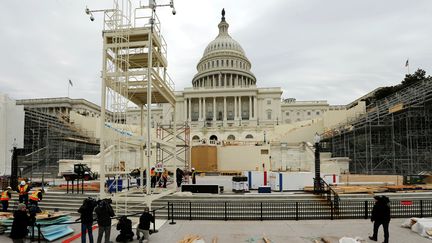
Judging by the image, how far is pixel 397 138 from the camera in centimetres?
3666

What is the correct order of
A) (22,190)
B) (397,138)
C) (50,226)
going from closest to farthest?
1. (50,226)
2. (22,190)
3. (397,138)

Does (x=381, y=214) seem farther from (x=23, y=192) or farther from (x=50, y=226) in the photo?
(x=23, y=192)

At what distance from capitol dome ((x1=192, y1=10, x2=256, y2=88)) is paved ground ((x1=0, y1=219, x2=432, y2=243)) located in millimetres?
102744

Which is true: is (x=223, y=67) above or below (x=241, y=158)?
above

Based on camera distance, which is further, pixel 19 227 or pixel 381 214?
pixel 381 214

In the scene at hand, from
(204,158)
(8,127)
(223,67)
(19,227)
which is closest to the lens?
(19,227)

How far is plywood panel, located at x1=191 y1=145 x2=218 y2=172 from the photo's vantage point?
42.0 meters

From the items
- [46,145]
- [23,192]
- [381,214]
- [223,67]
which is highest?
[223,67]

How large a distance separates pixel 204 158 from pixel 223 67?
264 feet

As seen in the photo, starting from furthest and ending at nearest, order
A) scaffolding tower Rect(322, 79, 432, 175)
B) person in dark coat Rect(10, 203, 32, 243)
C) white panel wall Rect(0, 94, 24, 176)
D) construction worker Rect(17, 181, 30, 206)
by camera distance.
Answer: white panel wall Rect(0, 94, 24, 176) < scaffolding tower Rect(322, 79, 432, 175) < construction worker Rect(17, 181, 30, 206) < person in dark coat Rect(10, 203, 32, 243)

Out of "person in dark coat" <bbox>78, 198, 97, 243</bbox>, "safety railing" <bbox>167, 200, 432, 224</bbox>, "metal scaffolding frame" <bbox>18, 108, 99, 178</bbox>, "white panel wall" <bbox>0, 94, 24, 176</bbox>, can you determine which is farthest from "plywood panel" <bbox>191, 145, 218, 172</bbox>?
"person in dark coat" <bbox>78, 198, 97, 243</bbox>

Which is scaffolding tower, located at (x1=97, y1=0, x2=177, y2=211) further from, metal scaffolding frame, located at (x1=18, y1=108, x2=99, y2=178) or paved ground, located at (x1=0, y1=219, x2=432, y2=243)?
metal scaffolding frame, located at (x1=18, y1=108, x2=99, y2=178)

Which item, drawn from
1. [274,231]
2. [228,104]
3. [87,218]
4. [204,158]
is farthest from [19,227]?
[228,104]

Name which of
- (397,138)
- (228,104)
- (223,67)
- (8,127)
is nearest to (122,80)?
(8,127)
